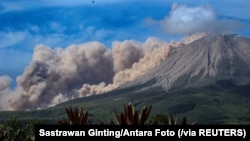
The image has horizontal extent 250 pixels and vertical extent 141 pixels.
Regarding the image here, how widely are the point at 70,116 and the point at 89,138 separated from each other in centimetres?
559

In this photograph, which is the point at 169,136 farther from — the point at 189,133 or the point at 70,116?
the point at 70,116

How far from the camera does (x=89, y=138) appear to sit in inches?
944

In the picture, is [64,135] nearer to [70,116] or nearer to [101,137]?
[101,137]

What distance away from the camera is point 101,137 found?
23.9 m

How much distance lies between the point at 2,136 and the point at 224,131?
1765cm

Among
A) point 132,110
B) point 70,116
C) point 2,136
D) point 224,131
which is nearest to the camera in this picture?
point 224,131

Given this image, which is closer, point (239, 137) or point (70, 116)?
point (239, 137)

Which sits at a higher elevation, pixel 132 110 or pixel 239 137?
pixel 132 110

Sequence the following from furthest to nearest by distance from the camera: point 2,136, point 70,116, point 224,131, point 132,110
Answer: point 2,136
point 70,116
point 132,110
point 224,131

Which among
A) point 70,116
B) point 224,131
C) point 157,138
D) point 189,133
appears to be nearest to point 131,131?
point 157,138

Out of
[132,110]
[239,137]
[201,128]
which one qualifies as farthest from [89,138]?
[239,137]

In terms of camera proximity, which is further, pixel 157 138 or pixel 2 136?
pixel 2 136

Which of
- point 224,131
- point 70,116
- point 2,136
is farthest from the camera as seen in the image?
point 2,136

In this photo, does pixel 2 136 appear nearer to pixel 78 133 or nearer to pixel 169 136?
pixel 78 133
